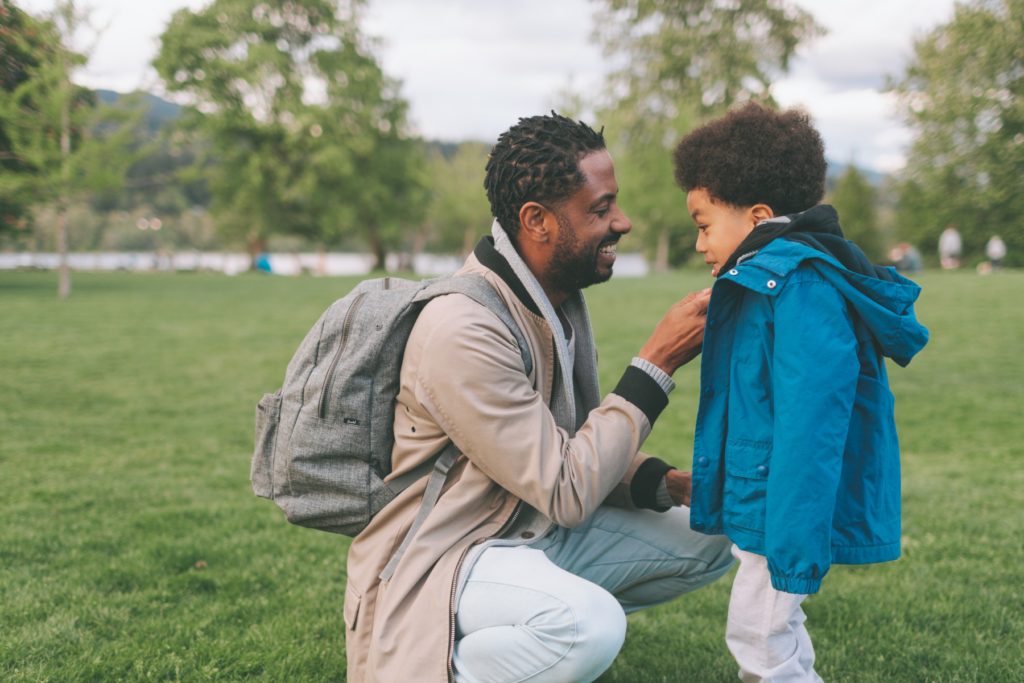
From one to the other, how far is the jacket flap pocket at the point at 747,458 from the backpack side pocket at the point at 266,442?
4.43 feet

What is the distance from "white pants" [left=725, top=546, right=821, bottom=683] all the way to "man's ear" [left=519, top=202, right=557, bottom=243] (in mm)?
1141

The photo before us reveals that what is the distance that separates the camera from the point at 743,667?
2.13 metres

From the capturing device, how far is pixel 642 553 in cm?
251

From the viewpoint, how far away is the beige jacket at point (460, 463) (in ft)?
6.36

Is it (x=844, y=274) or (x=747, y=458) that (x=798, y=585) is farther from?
(x=844, y=274)

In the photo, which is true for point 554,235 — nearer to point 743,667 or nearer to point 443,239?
point 743,667


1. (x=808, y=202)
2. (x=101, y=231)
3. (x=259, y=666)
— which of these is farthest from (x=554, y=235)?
(x=101, y=231)

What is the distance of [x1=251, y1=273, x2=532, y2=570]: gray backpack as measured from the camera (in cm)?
207

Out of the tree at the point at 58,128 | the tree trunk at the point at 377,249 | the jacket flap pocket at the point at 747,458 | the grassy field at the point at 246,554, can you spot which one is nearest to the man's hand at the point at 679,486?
the jacket flap pocket at the point at 747,458

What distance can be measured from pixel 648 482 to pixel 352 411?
3.47 feet

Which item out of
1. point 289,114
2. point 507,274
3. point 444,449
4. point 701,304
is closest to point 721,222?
point 701,304

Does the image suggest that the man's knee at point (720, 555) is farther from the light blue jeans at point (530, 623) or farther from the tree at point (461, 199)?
the tree at point (461, 199)

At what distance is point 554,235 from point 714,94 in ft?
68.8

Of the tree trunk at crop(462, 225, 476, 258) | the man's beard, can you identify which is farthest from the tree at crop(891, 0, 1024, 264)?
the tree trunk at crop(462, 225, 476, 258)
